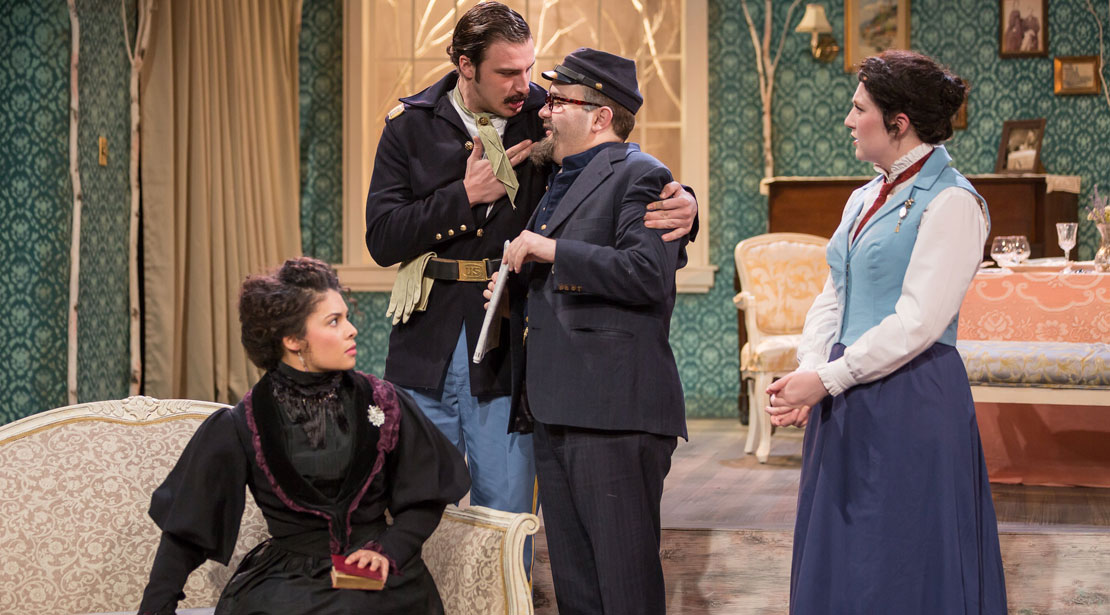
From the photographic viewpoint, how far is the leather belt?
2.30 m

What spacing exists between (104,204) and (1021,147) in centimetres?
461

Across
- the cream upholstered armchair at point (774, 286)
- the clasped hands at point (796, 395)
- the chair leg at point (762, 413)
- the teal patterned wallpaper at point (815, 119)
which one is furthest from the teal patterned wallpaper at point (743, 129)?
the clasped hands at point (796, 395)

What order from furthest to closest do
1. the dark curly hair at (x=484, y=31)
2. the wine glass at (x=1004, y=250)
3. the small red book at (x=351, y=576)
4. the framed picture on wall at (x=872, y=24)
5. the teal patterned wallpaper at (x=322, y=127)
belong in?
the teal patterned wallpaper at (x=322, y=127)
the framed picture on wall at (x=872, y=24)
the wine glass at (x=1004, y=250)
the dark curly hair at (x=484, y=31)
the small red book at (x=351, y=576)

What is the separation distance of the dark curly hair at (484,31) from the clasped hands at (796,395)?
86cm

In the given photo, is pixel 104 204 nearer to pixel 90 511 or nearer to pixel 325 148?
pixel 325 148

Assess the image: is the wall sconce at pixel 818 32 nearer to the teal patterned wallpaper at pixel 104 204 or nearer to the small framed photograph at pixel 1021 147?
the small framed photograph at pixel 1021 147

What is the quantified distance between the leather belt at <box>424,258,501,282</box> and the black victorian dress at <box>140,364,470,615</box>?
1.27ft

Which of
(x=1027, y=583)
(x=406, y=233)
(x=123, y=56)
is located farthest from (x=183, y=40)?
(x=1027, y=583)

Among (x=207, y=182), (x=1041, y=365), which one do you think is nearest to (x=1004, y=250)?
(x=1041, y=365)

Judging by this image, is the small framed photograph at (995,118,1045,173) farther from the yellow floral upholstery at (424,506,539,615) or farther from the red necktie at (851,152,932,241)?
the yellow floral upholstery at (424,506,539,615)

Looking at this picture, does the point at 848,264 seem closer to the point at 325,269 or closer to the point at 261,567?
the point at 325,269

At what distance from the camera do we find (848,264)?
209 centimetres

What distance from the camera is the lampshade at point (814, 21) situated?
5.92m

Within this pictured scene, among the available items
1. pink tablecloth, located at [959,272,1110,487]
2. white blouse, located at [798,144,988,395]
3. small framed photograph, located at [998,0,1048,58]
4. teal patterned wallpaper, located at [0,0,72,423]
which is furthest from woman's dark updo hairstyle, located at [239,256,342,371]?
small framed photograph, located at [998,0,1048,58]
